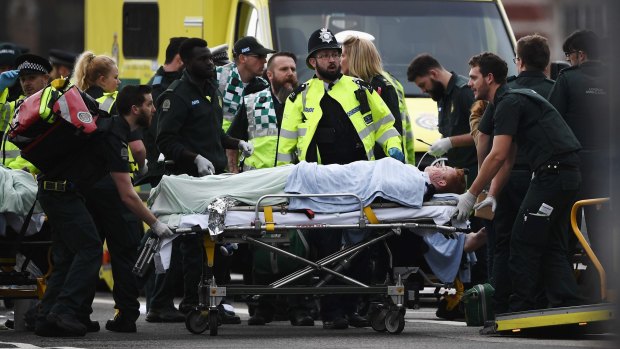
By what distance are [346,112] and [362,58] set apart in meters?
1.08

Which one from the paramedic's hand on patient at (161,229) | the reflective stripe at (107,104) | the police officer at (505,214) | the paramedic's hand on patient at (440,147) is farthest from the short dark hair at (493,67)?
the reflective stripe at (107,104)

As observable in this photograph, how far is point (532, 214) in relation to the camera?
24.0 feet

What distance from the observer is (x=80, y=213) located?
7.79 meters

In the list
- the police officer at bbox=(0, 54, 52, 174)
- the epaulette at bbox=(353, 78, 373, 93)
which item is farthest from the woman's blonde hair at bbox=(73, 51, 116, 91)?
the epaulette at bbox=(353, 78, 373, 93)

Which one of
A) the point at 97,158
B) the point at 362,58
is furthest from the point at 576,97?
the point at 97,158

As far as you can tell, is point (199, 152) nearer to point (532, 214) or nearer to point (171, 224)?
point (171, 224)

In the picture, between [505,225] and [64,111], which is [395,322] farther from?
[64,111]

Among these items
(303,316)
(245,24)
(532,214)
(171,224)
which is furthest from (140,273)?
(245,24)

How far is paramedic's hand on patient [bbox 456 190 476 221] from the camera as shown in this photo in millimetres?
7648

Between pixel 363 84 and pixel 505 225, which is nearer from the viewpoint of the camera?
pixel 505 225

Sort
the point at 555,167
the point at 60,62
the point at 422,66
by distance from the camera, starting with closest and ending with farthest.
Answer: the point at 555,167 → the point at 422,66 → the point at 60,62

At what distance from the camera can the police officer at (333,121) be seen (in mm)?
8406

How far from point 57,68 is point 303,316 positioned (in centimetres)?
603

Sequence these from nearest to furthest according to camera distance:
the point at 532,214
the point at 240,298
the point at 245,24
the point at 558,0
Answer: the point at 558,0 → the point at 532,214 → the point at 240,298 → the point at 245,24
